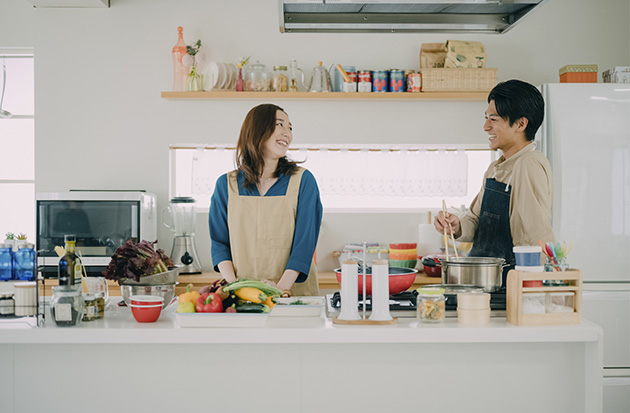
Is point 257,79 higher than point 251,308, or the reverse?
point 257,79

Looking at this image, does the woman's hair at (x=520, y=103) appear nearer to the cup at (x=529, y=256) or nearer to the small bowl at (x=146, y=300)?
the cup at (x=529, y=256)

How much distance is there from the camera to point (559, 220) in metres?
3.45

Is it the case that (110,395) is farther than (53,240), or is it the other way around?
(53,240)

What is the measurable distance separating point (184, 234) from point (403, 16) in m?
2.18

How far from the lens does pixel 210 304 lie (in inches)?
70.4

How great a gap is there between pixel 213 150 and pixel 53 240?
1.18 meters

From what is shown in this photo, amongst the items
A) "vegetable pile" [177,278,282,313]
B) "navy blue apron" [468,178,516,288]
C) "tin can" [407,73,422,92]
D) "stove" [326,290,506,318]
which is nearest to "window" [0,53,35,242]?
"tin can" [407,73,422,92]

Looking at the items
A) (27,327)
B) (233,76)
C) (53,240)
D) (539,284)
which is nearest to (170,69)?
(233,76)

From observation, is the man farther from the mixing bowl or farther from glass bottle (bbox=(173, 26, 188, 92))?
glass bottle (bbox=(173, 26, 188, 92))

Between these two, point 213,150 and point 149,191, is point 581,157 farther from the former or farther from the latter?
point 149,191

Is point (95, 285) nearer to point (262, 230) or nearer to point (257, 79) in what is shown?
point (262, 230)

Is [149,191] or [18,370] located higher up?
[149,191]

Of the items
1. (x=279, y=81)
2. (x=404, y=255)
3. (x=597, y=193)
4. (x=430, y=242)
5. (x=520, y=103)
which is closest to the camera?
(x=520, y=103)

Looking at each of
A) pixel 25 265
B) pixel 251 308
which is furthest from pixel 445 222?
pixel 25 265
